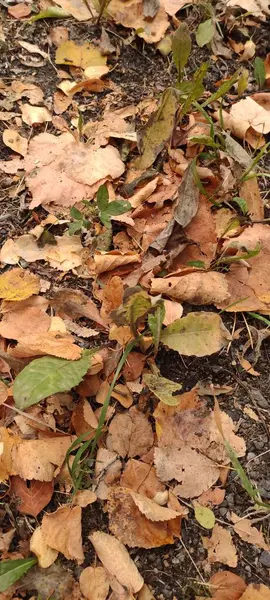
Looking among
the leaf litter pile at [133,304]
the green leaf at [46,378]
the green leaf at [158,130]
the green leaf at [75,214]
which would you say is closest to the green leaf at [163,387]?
the leaf litter pile at [133,304]

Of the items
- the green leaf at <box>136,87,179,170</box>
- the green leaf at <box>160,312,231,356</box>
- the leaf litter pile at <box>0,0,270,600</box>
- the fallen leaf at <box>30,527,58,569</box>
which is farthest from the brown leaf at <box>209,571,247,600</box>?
the green leaf at <box>136,87,179,170</box>

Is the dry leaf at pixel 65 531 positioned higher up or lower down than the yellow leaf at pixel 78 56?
lower down

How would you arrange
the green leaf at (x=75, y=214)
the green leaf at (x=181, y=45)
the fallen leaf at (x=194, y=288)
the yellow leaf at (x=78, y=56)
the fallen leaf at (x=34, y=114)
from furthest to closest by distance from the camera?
the yellow leaf at (x=78, y=56), the fallen leaf at (x=34, y=114), the green leaf at (x=181, y=45), the green leaf at (x=75, y=214), the fallen leaf at (x=194, y=288)

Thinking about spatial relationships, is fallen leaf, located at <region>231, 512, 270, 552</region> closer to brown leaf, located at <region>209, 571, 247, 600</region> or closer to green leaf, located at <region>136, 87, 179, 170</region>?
brown leaf, located at <region>209, 571, 247, 600</region>

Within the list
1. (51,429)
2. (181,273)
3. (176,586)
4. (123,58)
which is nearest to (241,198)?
(181,273)

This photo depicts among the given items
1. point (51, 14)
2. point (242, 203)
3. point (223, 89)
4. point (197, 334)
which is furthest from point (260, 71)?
point (197, 334)

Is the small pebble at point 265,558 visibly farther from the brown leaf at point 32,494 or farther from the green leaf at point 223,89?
the green leaf at point 223,89
